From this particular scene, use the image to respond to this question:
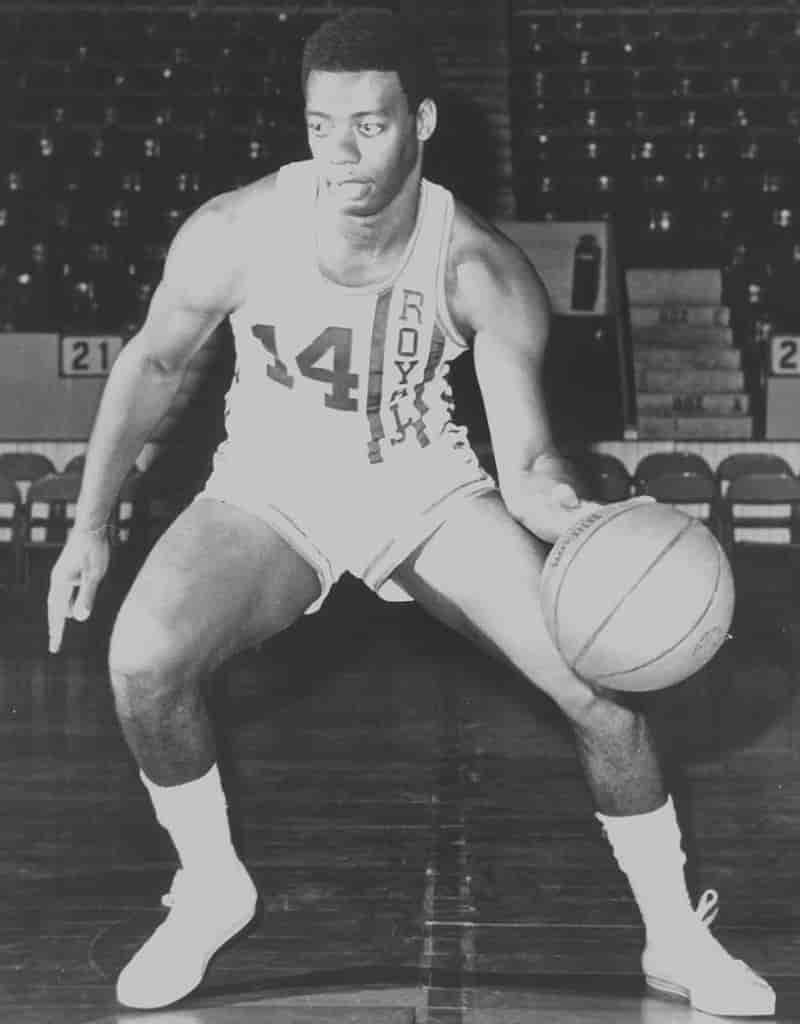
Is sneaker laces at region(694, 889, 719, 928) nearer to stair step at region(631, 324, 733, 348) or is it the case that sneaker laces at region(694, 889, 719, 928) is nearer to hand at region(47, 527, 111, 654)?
hand at region(47, 527, 111, 654)

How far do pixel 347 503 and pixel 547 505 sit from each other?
1.37ft

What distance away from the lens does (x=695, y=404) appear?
453 inches

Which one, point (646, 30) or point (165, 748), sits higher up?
point (646, 30)

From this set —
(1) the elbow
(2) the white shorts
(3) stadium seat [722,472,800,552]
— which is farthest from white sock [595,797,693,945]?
(3) stadium seat [722,472,800,552]

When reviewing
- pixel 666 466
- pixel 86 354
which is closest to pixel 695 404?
pixel 666 466

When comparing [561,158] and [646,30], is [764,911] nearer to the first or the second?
[561,158]

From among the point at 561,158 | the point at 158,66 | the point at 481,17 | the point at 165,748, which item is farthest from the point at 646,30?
the point at 165,748

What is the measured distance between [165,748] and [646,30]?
1363cm

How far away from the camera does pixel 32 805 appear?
14.8 ft

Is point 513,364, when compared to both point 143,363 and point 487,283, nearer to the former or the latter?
point 487,283

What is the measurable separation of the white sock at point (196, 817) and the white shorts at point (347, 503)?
0.43 m

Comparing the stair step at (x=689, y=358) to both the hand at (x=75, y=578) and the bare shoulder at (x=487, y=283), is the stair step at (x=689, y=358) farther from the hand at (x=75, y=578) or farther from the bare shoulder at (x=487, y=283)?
the hand at (x=75, y=578)

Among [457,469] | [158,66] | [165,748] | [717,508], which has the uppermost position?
[158,66]

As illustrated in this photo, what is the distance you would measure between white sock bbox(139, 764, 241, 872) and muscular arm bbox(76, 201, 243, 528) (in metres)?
0.53
